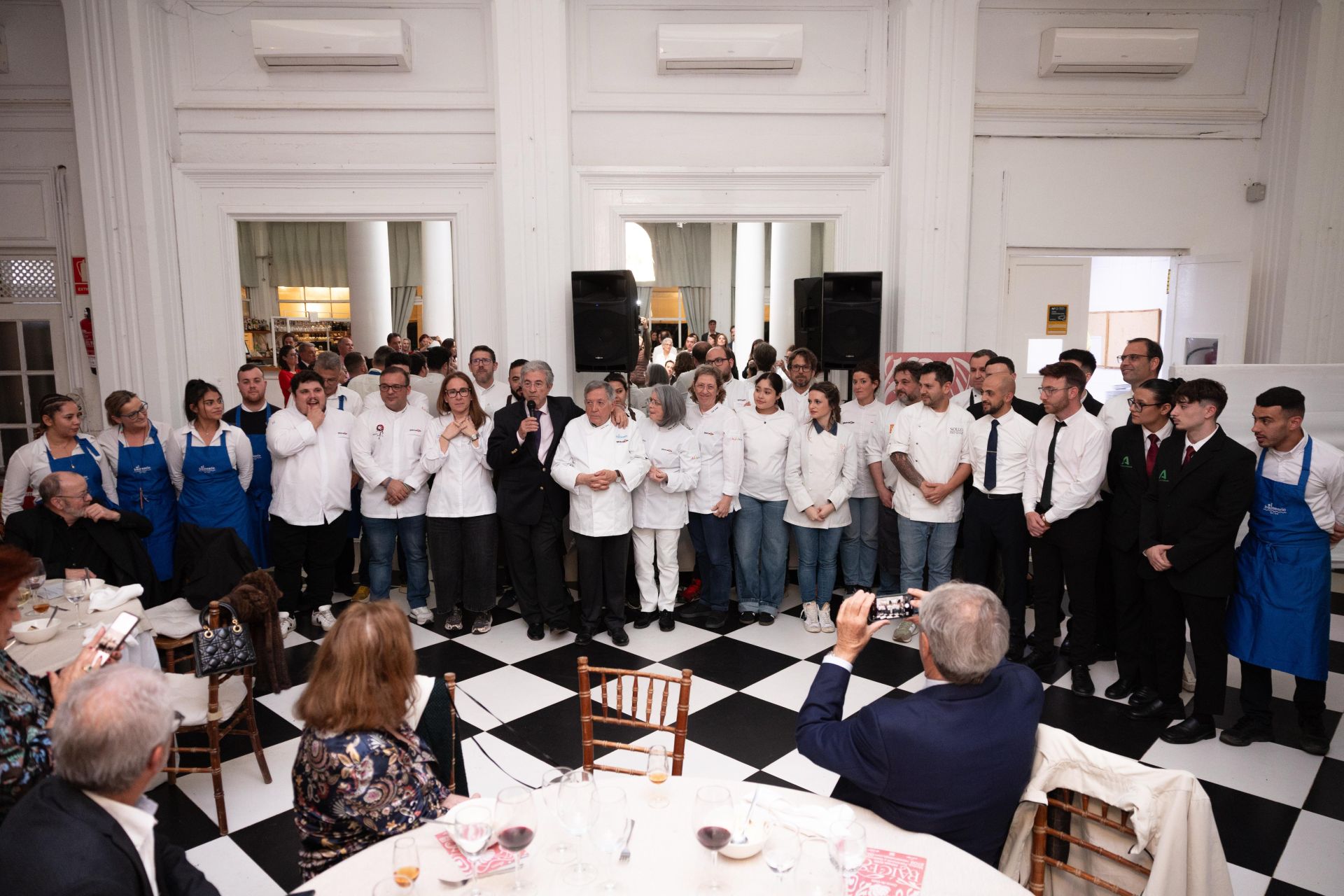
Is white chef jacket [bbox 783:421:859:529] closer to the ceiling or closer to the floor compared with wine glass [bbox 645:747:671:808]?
closer to the ceiling

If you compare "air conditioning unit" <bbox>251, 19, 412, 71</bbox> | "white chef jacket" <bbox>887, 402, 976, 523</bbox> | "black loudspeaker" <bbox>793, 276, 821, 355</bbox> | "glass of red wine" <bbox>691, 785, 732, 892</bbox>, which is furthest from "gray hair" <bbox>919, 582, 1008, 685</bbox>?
"air conditioning unit" <bbox>251, 19, 412, 71</bbox>

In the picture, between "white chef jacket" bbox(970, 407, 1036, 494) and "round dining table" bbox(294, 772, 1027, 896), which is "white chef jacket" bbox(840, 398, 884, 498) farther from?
"round dining table" bbox(294, 772, 1027, 896)

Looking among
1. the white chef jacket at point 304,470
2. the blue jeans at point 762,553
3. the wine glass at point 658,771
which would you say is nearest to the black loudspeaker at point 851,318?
the blue jeans at point 762,553

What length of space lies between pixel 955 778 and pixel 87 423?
282 inches

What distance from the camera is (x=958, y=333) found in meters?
6.24

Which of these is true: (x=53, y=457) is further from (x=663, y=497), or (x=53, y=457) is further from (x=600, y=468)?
(x=663, y=497)

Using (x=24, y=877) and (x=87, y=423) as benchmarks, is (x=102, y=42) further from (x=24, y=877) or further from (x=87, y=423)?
(x=24, y=877)

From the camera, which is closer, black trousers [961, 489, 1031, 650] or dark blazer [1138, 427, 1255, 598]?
dark blazer [1138, 427, 1255, 598]

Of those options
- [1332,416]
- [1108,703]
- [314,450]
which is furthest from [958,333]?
[314,450]

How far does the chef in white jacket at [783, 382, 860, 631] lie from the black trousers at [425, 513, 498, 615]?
70.5 inches

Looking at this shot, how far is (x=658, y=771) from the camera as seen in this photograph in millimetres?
1870

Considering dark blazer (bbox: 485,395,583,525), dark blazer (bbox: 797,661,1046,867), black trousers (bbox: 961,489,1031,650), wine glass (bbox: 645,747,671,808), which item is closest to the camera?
dark blazer (bbox: 797,661,1046,867)

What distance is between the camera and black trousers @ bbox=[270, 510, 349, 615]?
4836 millimetres

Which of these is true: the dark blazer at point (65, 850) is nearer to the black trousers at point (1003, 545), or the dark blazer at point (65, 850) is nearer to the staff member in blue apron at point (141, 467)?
the staff member in blue apron at point (141, 467)
